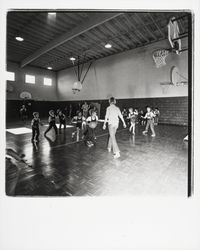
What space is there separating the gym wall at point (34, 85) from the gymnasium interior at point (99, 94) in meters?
0.10

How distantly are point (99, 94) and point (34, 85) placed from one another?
7333 millimetres

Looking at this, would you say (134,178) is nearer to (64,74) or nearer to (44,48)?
(44,48)

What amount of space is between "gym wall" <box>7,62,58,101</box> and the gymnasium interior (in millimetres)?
97

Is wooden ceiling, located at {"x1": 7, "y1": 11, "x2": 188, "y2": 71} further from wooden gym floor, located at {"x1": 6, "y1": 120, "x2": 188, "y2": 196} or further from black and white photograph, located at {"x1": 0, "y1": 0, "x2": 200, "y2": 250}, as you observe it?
wooden gym floor, located at {"x1": 6, "y1": 120, "x2": 188, "y2": 196}

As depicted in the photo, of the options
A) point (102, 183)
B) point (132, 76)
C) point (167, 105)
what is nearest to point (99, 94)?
point (132, 76)

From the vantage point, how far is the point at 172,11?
5.05ft

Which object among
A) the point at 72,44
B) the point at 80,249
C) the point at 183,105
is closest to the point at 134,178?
the point at 80,249

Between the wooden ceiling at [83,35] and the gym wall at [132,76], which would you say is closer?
the wooden ceiling at [83,35]

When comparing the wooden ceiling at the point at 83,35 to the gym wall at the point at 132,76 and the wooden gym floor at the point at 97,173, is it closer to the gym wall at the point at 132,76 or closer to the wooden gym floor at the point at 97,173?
the gym wall at the point at 132,76

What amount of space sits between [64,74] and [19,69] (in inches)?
175

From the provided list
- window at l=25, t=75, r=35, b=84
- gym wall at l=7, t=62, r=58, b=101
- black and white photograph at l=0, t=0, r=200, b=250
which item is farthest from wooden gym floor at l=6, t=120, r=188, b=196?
window at l=25, t=75, r=35, b=84

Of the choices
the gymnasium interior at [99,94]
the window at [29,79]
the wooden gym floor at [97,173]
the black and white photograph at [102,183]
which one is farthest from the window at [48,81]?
the wooden gym floor at [97,173]

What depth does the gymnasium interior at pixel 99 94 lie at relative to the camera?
85.8 inches

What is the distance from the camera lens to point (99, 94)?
12.9 meters
